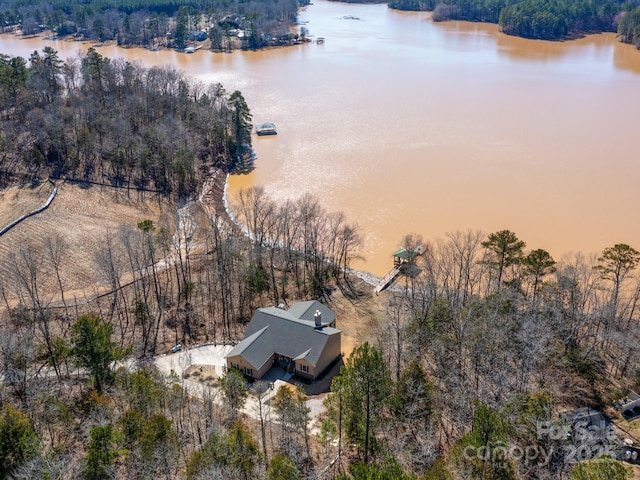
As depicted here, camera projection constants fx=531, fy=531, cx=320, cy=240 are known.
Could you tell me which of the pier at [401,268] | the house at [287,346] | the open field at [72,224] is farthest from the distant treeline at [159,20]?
the house at [287,346]

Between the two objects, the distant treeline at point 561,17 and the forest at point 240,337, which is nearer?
the forest at point 240,337

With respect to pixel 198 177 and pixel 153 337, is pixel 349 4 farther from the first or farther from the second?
pixel 153 337

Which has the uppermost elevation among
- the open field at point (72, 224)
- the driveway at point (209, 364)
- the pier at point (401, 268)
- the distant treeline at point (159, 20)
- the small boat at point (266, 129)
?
the distant treeline at point (159, 20)

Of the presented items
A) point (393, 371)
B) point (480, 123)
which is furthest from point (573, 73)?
point (393, 371)

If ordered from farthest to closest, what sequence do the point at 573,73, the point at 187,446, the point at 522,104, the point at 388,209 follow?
the point at 573,73
the point at 522,104
the point at 388,209
the point at 187,446

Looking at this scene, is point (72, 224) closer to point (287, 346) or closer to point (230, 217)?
point (230, 217)

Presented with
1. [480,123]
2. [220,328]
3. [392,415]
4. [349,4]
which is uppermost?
[349,4]

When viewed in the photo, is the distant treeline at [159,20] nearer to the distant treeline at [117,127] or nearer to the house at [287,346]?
the distant treeline at [117,127]
